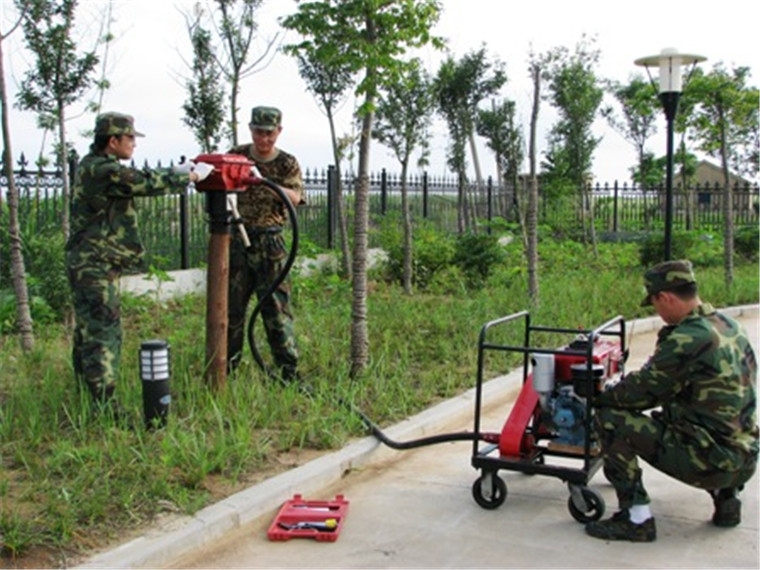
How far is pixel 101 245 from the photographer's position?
5199 millimetres

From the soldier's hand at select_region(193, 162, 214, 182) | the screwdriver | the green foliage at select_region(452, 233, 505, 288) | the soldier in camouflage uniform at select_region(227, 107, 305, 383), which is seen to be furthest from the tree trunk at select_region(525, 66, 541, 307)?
the screwdriver

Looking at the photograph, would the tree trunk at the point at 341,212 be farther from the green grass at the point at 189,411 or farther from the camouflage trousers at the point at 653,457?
the camouflage trousers at the point at 653,457

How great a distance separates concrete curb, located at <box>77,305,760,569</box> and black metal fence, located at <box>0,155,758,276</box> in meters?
2.66

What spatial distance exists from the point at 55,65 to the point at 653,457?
23.8 ft

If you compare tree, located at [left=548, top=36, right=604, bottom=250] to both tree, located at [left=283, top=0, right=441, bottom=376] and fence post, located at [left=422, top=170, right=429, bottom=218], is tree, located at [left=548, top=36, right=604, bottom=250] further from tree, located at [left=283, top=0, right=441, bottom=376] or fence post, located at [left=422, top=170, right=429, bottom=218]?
tree, located at [left=283, top=0, right=441, bottom=376]

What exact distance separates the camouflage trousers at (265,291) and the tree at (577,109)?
1082 cm

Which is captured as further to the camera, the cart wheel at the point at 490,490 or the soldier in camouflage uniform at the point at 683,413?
the cart wheel at the point at 490,490

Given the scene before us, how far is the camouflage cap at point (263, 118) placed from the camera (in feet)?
19.7

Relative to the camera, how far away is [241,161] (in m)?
5.39

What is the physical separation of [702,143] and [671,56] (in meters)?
5.83

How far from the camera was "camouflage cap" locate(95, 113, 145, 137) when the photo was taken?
5117mm

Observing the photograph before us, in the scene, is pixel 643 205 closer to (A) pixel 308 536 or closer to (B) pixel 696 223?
(B) pixel 696 223

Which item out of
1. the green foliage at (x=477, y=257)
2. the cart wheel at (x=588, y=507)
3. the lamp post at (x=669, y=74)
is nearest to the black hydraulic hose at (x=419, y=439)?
the cart wheel at (x=588, y=507)

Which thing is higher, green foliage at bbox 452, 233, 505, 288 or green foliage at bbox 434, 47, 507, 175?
green foliage at bbox 434, 47, 507, 175
